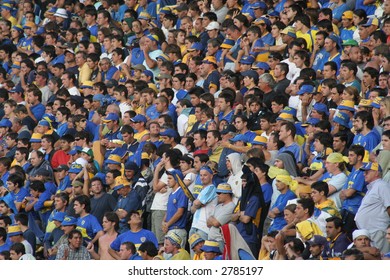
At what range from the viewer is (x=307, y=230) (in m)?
14.4

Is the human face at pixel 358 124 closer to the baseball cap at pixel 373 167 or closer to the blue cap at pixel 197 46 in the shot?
the baseball cap at pixel 373 167

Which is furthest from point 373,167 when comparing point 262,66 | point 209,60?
point 209,60

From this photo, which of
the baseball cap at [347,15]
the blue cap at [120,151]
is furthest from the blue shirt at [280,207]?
the baseball cap at [347,15]

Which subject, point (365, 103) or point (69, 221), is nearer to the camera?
point (365, 103)

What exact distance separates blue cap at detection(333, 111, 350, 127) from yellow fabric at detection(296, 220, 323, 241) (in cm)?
224

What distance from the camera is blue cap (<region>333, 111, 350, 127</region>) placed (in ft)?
53.9

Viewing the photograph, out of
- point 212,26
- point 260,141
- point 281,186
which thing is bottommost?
point 212,26

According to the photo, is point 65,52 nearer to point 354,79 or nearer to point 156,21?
point 156,21

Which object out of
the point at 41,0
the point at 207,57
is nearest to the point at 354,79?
the point at 207,57

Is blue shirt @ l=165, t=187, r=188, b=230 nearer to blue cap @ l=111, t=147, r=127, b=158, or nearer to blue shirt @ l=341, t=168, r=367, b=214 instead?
blue cap @ l=111, t=147, r=127, b=158

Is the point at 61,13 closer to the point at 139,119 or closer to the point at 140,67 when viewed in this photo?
the point at 140,67

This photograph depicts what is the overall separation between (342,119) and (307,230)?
2.44m

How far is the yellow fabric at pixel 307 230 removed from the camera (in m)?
14.4

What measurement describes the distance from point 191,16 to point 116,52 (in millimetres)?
1379
